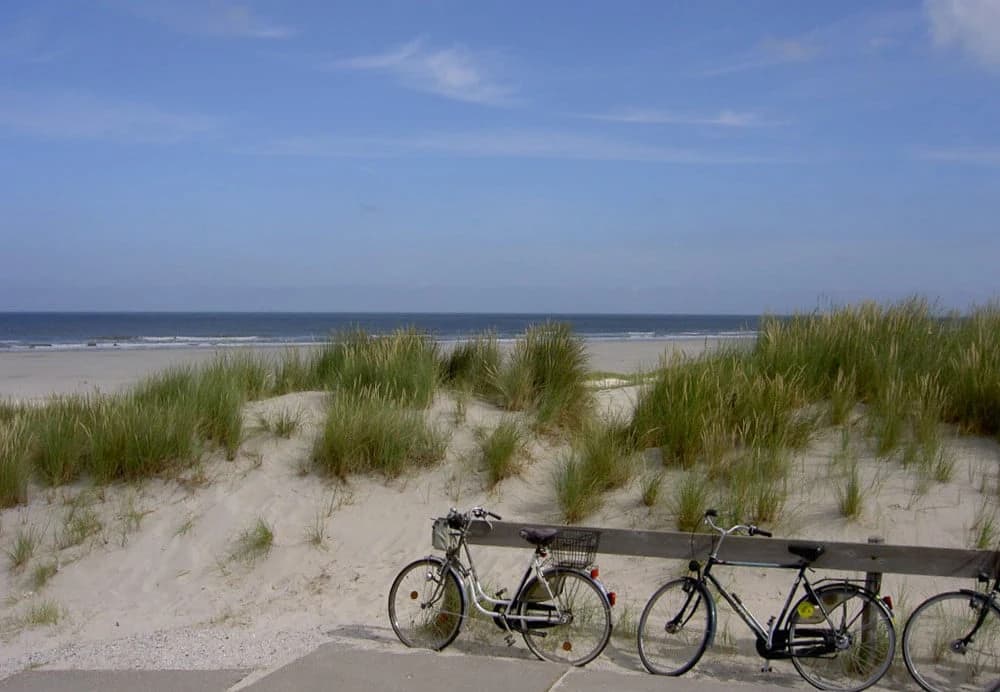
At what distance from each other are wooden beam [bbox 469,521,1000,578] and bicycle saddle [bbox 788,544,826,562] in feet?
0.14

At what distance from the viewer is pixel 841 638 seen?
590 cm

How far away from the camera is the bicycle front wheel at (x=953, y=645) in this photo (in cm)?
581

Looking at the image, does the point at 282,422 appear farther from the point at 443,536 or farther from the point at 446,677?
the point at 446,677

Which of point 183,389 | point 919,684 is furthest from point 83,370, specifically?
point 919,684

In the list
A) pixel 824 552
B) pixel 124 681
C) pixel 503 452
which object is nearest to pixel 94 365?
pixel 503 452

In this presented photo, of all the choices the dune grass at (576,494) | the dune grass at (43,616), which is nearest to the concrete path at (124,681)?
the dune grass at (43,616)

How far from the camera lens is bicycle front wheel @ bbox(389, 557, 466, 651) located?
666 centimetres

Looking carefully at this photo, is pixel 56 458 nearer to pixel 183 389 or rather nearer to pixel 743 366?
pixel 183 389

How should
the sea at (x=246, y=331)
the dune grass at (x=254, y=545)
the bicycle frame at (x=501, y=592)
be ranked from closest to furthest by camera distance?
the bicycle frame at (x=501, y=592) → the dune grass at (x=254, y=545) → the sea at (x=246, y=331)

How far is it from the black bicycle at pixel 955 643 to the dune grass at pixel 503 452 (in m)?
4.62

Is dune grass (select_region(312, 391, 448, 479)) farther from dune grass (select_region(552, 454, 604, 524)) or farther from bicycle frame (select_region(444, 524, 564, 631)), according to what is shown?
bicycle frame (select_region(444, 524, 564, 631))

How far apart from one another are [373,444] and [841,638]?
563 centimetres

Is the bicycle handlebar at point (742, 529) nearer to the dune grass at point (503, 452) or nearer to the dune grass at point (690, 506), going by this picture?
the dune grass at point (690, 506)

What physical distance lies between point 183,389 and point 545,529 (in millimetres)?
6662
